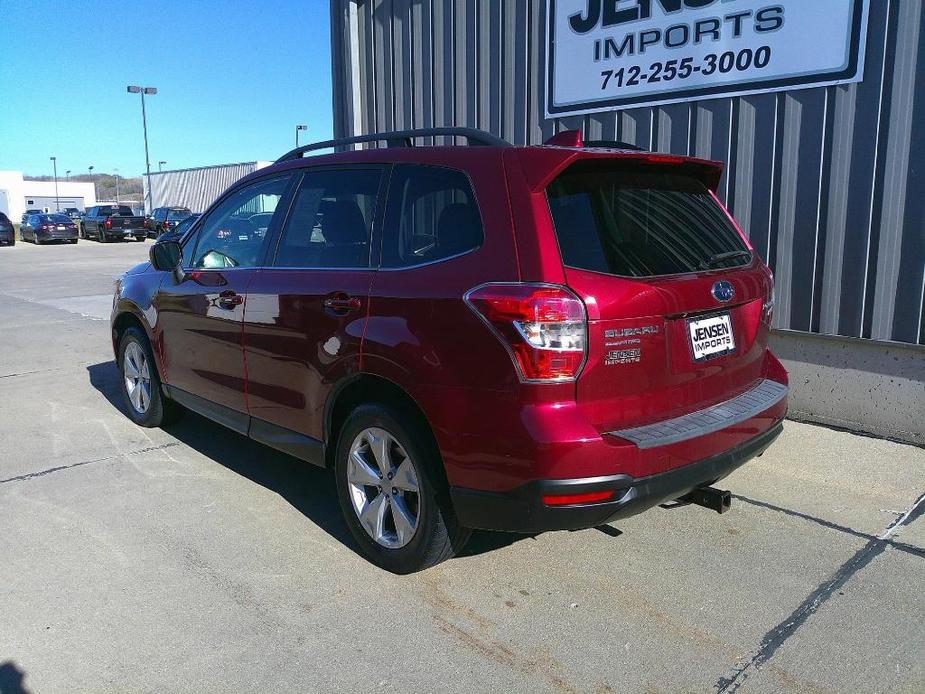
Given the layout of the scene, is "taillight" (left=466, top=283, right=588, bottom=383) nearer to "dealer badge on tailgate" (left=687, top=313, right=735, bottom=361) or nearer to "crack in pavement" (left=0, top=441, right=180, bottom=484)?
"dealer badge on tailgate" (left=687, top=313, right=735, bottom=361)

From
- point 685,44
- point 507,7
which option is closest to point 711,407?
point 685,44

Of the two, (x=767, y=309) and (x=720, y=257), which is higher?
(x=720, y=257)

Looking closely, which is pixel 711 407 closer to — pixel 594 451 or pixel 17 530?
pixel 594 451

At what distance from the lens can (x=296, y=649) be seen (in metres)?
2.79

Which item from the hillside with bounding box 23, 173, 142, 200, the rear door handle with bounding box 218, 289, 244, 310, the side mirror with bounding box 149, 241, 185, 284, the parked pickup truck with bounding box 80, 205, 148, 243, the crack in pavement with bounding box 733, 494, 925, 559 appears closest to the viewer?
the crack in pavement with bounding box 733, 494, 925, 559

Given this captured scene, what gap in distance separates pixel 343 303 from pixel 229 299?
1.10m

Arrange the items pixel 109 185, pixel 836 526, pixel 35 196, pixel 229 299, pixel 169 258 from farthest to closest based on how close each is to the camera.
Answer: pixel 109 185 → pixel 35 196 → pixel 169 258 → pixel 229 299 → pixel 836 526

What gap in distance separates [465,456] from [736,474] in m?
2.42

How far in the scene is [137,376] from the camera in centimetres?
548

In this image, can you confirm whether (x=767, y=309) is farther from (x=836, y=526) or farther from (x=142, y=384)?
(x=142, y=384)

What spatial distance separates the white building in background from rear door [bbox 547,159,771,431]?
8013cm

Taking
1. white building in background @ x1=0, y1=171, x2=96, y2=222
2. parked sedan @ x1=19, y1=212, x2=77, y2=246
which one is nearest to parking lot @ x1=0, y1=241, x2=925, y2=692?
parked sedan @ x1=19, y1=212, x2=77, y2=246

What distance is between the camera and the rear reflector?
266 cm

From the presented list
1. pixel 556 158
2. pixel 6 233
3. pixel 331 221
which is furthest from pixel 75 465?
pixel 6 233
